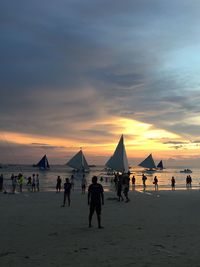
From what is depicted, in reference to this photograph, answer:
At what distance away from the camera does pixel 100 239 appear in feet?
34.2

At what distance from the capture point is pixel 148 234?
11.3 m

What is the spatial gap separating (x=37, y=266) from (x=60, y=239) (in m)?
2.94

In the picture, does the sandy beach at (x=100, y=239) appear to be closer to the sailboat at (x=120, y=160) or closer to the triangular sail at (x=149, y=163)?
the sailboat at (x=120, y=160)

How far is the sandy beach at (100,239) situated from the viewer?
26.3 ft

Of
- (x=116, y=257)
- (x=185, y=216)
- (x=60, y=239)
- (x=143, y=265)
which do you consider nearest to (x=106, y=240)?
(x=60, y=239)

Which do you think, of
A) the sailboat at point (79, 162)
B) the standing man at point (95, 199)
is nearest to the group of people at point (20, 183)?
the standing man at point (95, 199)

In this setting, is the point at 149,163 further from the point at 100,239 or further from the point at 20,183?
the point at 100,239

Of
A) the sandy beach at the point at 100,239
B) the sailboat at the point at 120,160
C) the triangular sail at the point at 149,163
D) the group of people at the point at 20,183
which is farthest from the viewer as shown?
the triangular sail at the point at 149,163

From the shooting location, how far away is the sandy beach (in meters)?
8.02

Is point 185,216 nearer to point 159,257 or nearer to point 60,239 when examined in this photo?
point 60,239

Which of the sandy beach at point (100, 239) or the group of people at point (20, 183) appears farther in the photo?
the group of people at point (20, 183)

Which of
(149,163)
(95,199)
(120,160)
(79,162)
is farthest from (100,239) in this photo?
(149,163)

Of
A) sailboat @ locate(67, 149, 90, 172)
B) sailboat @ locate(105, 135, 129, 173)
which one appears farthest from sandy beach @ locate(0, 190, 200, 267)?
sailboat @ locate(67, 149, 90, 172)

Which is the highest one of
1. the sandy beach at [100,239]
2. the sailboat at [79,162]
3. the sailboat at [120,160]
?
the sailboat at [79,162]
